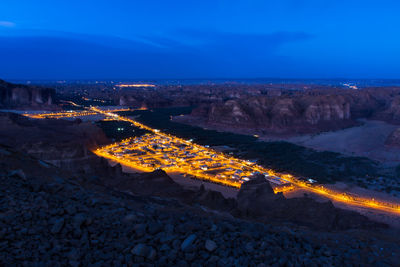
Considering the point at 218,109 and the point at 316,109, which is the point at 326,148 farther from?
the point at 218,109

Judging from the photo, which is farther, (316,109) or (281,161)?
(316,109)

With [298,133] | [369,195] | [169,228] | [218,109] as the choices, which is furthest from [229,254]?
[218,109]

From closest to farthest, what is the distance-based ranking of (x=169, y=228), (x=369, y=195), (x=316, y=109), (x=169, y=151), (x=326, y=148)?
1. (x=169, y=228)
2. (x=369, y=195)
3. (x=169, y=151)
4. (x=326, y=148)
5. (x=316, y=109)

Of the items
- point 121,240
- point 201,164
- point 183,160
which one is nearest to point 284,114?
point 183,160

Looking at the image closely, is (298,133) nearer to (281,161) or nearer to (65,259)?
(281,161)

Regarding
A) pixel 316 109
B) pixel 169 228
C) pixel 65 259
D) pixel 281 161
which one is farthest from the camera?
pixel 316 109

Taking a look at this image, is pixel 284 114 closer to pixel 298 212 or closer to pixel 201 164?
pixel 201 164

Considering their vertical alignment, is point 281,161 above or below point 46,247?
below
